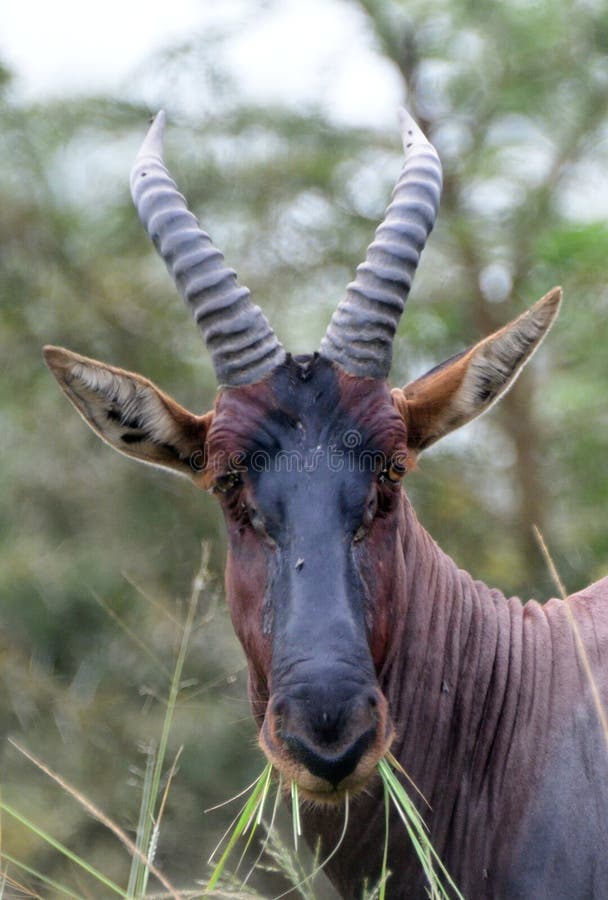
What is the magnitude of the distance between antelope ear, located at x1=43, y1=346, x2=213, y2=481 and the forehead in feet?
0.93

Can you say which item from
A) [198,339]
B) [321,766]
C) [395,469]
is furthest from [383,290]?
[198,339]

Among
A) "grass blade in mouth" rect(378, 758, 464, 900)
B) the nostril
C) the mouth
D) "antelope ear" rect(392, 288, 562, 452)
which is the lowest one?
"grass blade in mouth" rect(378, 758, 464, 900)

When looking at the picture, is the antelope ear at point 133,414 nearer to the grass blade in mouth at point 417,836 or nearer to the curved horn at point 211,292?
the curved horn at point 211,292

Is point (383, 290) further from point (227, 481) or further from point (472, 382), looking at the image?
point (227, 481)

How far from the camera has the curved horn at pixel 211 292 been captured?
617 centimetres

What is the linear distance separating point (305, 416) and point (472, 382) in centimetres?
92

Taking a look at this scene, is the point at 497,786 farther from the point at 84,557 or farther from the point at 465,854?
the point at 84,557

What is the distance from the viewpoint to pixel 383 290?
6.27 meters

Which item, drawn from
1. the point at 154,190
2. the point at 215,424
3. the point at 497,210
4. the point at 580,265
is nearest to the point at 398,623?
the point at 215,424

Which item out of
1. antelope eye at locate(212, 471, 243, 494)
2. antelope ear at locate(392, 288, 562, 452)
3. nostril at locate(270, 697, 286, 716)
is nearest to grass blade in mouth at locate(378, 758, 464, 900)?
nostril at locate(270, 697, 286, 716)
